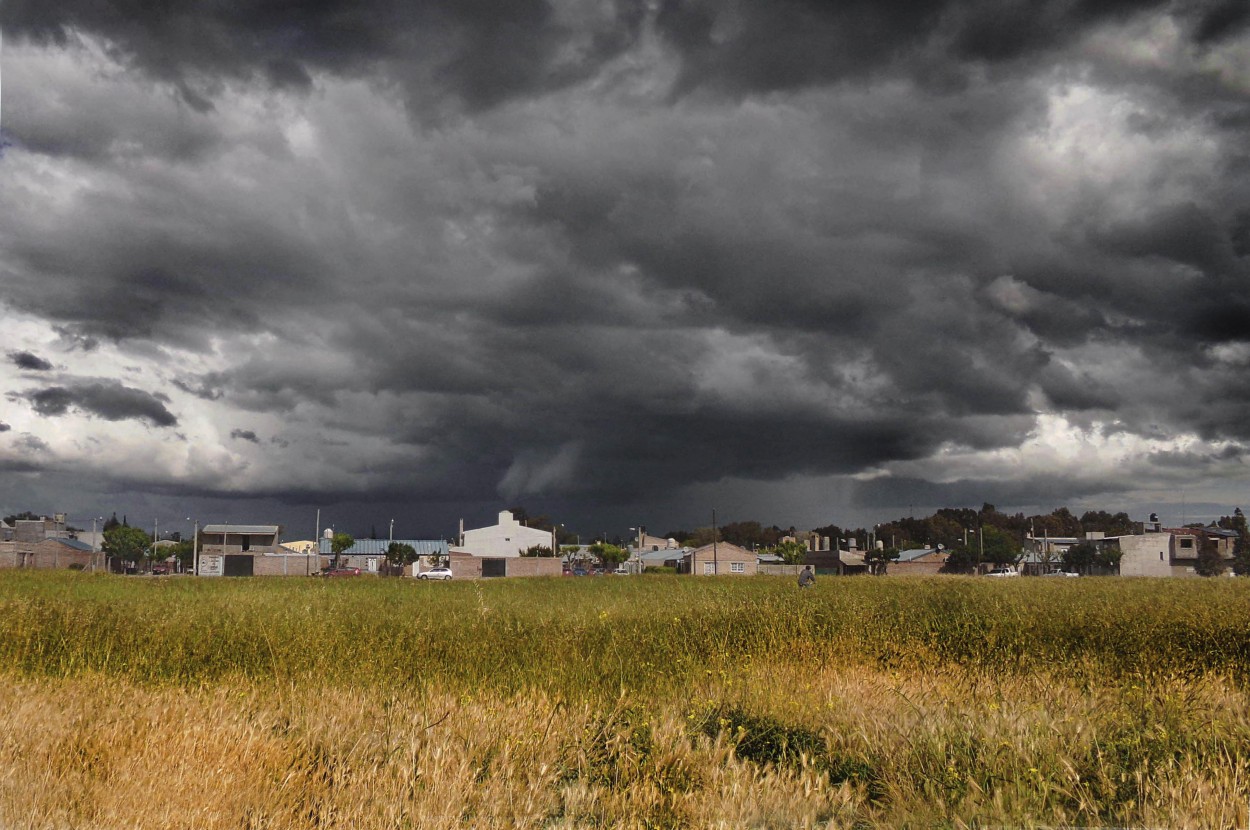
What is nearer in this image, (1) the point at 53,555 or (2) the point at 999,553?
(1) the point at 53,555

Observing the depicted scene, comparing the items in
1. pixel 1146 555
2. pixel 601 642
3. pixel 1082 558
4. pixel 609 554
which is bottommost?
pixel 609 554

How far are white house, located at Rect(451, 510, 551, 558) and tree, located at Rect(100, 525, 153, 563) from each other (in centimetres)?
3834

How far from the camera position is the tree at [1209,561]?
85.5m

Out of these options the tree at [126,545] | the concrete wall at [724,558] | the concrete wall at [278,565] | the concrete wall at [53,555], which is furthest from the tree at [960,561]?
the tree at [126,545]

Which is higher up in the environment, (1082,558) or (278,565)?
(1082,558)

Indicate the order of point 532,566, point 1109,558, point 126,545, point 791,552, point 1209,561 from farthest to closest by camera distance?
1. point 791,552
2. point 126,545
3. point 1109,558
4. point 1209,561
5. point 532,566

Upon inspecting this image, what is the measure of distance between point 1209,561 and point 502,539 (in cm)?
8342

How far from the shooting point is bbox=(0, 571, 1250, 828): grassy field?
5.24m

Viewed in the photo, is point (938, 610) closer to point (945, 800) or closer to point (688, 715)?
point (688, 715)

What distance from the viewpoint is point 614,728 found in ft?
22.3

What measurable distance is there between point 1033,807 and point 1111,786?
672 mm

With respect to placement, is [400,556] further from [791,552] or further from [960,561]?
[960,561]

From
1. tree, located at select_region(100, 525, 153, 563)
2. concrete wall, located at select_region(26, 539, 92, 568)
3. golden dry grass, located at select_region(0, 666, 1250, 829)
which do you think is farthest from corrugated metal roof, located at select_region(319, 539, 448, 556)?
golden dry grass, located at select_region(0, 666, 1250, 829)

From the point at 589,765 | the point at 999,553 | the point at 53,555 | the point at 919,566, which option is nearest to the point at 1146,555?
the point at 999,553
